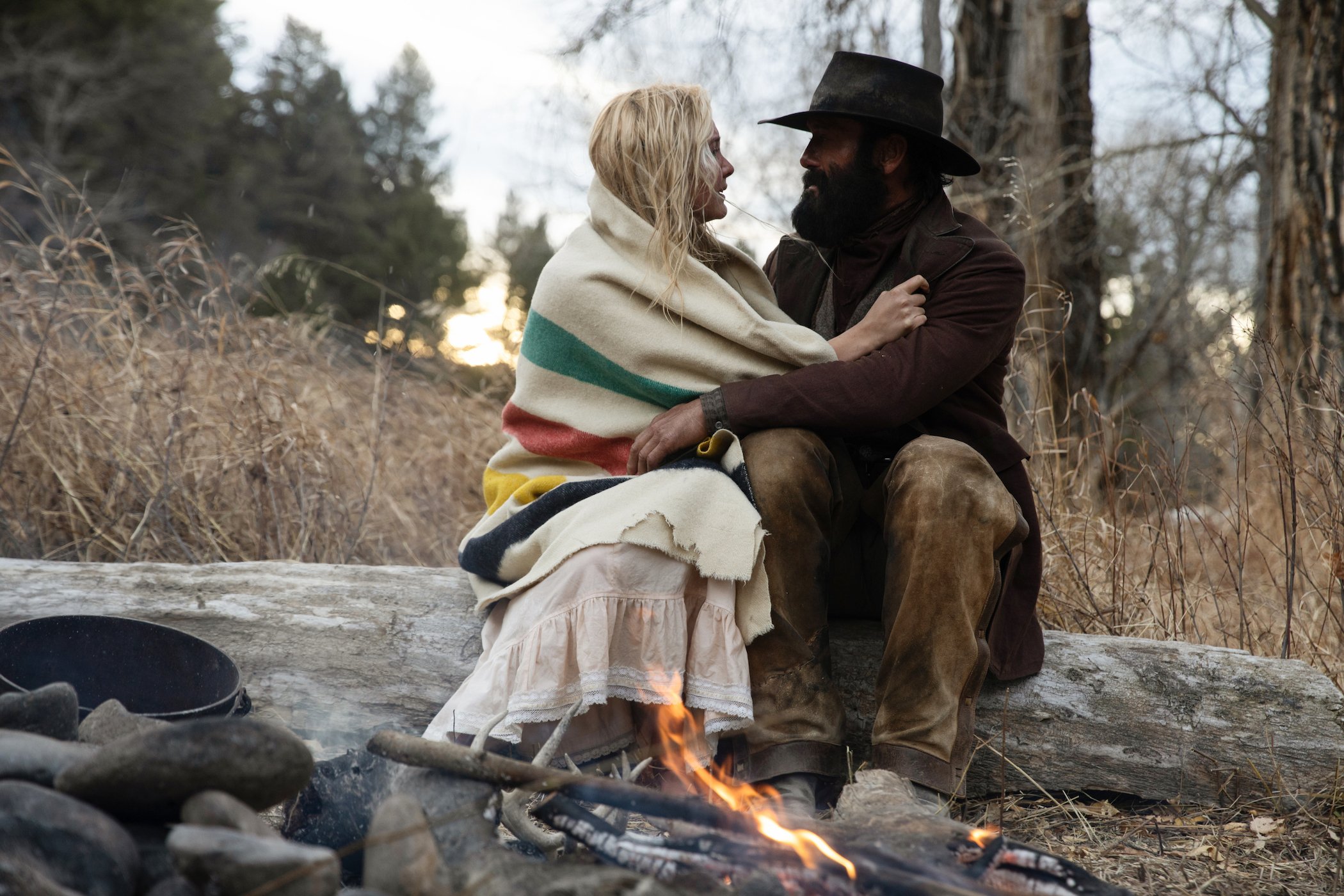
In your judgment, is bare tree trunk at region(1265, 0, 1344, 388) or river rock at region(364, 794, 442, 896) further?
bare tree trunk at region(1265, 0, 1344, 388)

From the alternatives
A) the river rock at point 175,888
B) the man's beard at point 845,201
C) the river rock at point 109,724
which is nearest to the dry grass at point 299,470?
the man's beard at point 845,201

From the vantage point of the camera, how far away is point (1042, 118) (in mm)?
6512

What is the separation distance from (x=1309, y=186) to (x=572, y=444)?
3804mm

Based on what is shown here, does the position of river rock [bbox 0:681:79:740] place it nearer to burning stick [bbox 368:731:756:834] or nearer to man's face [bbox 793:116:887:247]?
burning stick [bbox 368:731:756:834]

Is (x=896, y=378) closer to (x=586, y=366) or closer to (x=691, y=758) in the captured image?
(x=586, y=366)

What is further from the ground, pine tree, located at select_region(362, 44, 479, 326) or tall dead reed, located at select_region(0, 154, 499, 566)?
pine tree, located at select_region(362, 44, 479, 326)

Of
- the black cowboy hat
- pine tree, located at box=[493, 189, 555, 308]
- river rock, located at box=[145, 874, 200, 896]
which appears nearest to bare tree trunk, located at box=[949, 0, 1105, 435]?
the black cowboy hat

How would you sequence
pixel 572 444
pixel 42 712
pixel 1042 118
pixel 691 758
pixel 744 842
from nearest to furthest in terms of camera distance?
1. pixel 744 842
2. pixel 42 712
3. pixel 691 758
4. pixel 572 444
5. pixel 1042 118

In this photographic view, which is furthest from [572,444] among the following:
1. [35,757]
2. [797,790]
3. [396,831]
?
[35,757]

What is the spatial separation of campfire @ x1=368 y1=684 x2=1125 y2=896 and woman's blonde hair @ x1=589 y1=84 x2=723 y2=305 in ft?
4.15

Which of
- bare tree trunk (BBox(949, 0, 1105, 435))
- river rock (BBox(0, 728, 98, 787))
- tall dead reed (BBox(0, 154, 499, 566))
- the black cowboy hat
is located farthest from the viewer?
bare tree trunk (BBox(949, 0, 1105, 435))

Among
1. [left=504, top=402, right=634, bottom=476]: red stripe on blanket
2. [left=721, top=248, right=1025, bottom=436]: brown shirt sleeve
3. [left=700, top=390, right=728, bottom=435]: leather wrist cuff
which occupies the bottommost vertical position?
[left=504, top=402, right=634, bottom=476]: red stripe on blanket

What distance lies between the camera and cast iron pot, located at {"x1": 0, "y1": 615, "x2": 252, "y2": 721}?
93.8 inches

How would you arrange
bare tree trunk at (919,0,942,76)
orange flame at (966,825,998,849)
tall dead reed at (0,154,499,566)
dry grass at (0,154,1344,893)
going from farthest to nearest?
bare tree trunk at (919,0,942,76), tall dead reed at (0,154,499,566), dry grass at (0,154,1344,893), orange flame at (966,825,998,849)
